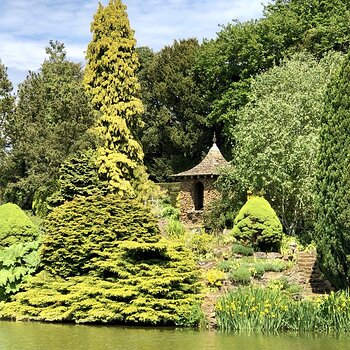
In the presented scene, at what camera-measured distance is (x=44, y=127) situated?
26484 millimetres

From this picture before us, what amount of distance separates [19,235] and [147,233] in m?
4.23

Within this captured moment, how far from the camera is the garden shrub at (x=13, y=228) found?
18.7 m

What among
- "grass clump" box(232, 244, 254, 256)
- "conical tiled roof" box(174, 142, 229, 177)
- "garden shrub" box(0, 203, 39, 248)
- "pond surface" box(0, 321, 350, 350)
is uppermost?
"conical tiled roof" box(174, 142, 229, 177)

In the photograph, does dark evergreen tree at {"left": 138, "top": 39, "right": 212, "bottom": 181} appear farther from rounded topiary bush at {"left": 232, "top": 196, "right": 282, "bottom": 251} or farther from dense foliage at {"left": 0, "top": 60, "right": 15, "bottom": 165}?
rounded topiary bush at {"left": 232, "top": 196, "right": 282, "bottom": 251}

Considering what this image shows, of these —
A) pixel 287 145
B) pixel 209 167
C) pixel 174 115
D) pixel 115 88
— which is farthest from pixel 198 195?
pixel 174 115

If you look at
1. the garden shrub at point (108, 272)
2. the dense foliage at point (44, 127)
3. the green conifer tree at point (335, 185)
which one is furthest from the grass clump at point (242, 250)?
the dense foliage at point (44, 127)

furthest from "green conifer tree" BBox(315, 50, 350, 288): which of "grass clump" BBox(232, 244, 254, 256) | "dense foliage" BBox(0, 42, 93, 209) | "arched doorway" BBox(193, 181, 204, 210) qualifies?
"arched doorway" BBox(193, 181, 204, 210)

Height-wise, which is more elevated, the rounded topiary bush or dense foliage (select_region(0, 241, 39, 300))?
the rounded topiary bush

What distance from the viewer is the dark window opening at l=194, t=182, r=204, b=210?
1242 inches

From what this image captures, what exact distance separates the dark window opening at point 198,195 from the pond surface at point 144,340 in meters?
17.3

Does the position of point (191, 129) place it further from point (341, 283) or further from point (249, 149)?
point (341, 283)

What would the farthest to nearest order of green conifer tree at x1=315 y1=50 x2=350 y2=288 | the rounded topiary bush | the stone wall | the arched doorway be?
the arched doorway
the stone wall
the rounded topiary bush
green conifer tree at x1=315 y1=50 x2=350 y2=288

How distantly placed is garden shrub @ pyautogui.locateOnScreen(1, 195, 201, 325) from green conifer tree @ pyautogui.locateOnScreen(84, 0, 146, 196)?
742 cm

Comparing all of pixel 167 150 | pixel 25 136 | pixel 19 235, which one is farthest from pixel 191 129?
pixel 19 235
